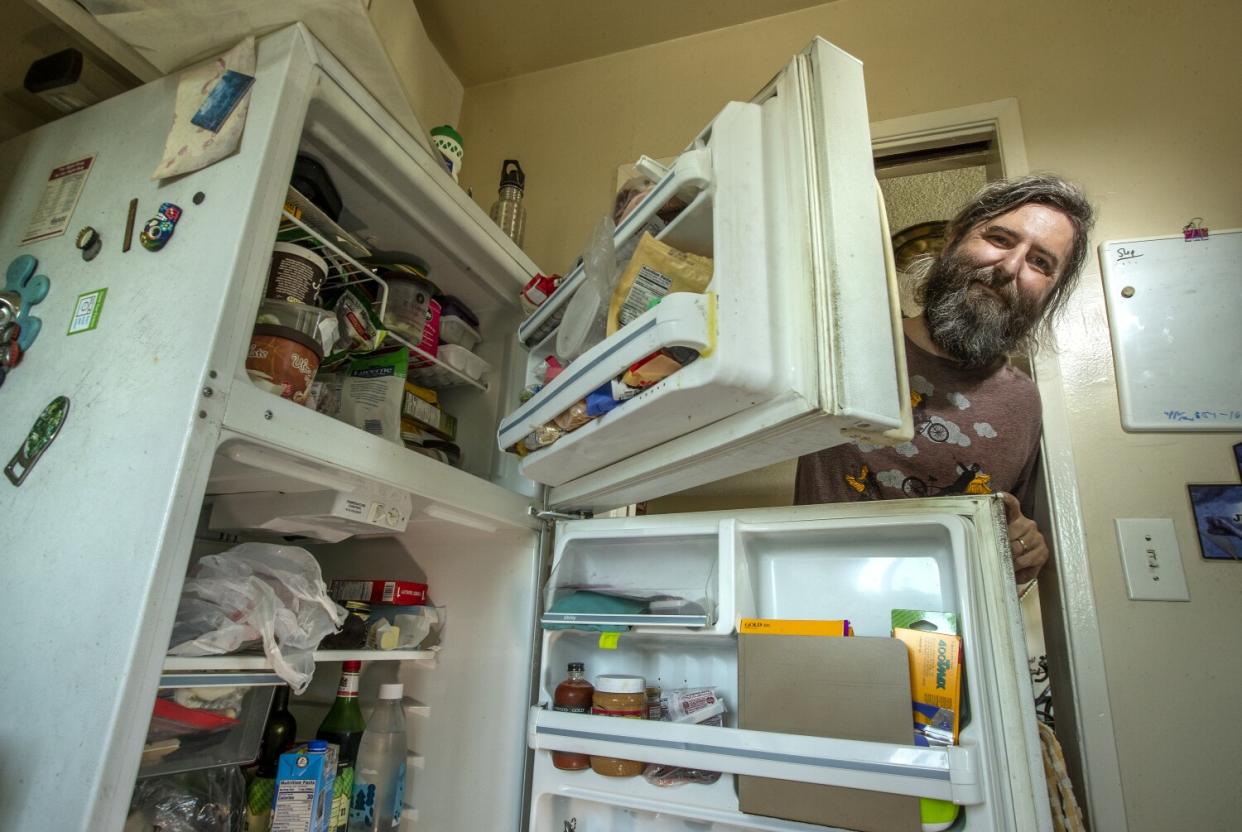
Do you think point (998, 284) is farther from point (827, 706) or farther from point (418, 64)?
point (418, 64)

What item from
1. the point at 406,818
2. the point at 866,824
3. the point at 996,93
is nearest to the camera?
the point at 866,824

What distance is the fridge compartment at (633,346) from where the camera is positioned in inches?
25.2

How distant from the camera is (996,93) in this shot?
1448mm

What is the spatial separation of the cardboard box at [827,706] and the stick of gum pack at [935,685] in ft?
0.07

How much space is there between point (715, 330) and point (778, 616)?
488 mm

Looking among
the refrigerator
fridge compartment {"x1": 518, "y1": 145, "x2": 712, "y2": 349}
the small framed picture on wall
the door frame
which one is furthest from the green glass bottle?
the small framed picture on wall

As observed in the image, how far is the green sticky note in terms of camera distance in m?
0.76

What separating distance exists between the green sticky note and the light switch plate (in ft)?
5.22

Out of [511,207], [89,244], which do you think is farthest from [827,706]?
[511,207]

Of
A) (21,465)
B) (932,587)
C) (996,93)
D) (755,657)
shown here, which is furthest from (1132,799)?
(21,465)

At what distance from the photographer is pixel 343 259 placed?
92cm

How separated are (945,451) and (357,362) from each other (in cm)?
113

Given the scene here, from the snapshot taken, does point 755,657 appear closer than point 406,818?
Yes

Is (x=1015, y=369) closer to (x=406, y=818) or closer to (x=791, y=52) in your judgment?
(x=791, y=52)
